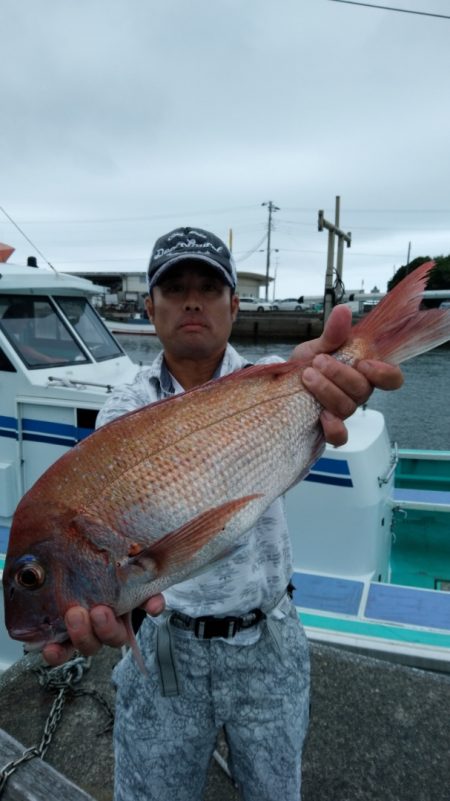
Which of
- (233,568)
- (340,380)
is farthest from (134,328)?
(340,380)

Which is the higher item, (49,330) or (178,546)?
(49,330)

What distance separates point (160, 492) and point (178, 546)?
0.55 feet

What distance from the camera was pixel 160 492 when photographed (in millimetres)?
1524

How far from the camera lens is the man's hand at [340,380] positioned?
1.68 meters

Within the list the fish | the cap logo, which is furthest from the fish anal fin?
the cap logo

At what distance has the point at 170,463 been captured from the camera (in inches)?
61.6

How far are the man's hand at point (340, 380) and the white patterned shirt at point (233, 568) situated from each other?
43 cm

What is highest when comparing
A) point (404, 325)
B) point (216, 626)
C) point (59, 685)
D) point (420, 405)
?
point (404, 325)

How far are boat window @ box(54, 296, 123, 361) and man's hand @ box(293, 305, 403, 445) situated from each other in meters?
4.69

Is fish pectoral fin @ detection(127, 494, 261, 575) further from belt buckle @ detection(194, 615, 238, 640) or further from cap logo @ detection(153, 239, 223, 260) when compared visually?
cap logo @ detection(153, 239, 223, 260)

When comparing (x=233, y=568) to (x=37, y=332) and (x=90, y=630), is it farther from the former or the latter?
(x=37, y=332)

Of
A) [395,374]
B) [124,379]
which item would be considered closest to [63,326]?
[124,379]

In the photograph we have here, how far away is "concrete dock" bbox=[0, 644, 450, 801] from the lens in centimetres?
253

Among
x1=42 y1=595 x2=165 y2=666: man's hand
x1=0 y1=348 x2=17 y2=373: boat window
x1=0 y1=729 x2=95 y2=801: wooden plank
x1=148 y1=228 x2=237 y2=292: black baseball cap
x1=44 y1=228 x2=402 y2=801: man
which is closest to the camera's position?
x1=42 y1=595 x2=165 y2=666: man's hand
